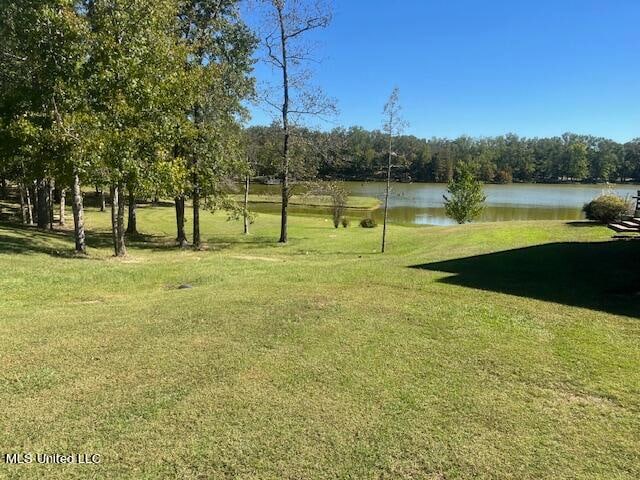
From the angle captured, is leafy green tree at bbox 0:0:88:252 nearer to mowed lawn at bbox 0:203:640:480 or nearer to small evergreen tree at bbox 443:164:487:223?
mowed lawn at bbox 0:203:640:480

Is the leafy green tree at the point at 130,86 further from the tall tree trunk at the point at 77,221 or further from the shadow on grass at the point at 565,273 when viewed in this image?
the shadow on grass at the point at 565,273

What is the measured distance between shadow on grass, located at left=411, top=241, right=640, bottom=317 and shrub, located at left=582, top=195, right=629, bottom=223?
671cm

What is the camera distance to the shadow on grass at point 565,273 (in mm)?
8328

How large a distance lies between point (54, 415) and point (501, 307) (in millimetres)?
6289

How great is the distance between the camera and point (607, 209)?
63.7 feet

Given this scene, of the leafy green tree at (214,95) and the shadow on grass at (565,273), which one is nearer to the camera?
the shadow on grass at (565,273)

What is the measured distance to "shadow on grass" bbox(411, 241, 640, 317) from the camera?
833 centimetres

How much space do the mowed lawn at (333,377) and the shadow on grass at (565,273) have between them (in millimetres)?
71

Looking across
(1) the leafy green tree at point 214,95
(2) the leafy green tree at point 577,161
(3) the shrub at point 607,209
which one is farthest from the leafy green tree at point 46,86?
(2) the leafy green tree at point 577,161

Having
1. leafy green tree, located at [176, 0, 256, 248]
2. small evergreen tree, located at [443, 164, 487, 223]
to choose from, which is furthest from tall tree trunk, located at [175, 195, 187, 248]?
small evergreen tree, located at [443, 164, 487, 223]

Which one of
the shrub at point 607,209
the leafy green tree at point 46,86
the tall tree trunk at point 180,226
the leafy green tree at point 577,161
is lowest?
the tall tree trunk at point 180,226

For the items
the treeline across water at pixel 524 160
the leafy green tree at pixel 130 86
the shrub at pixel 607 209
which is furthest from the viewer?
the treeline across water at pixel 524 160

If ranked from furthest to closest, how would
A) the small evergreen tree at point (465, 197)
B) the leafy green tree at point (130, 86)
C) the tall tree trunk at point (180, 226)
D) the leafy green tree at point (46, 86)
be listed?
the small evergreen tree at point (465, 197) → the tall tree trunk at point (180, 226) → the leafy green tree at point (130, 86) → the leafy green tree at point (46, 86)

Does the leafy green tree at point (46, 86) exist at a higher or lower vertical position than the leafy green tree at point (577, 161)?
lower
